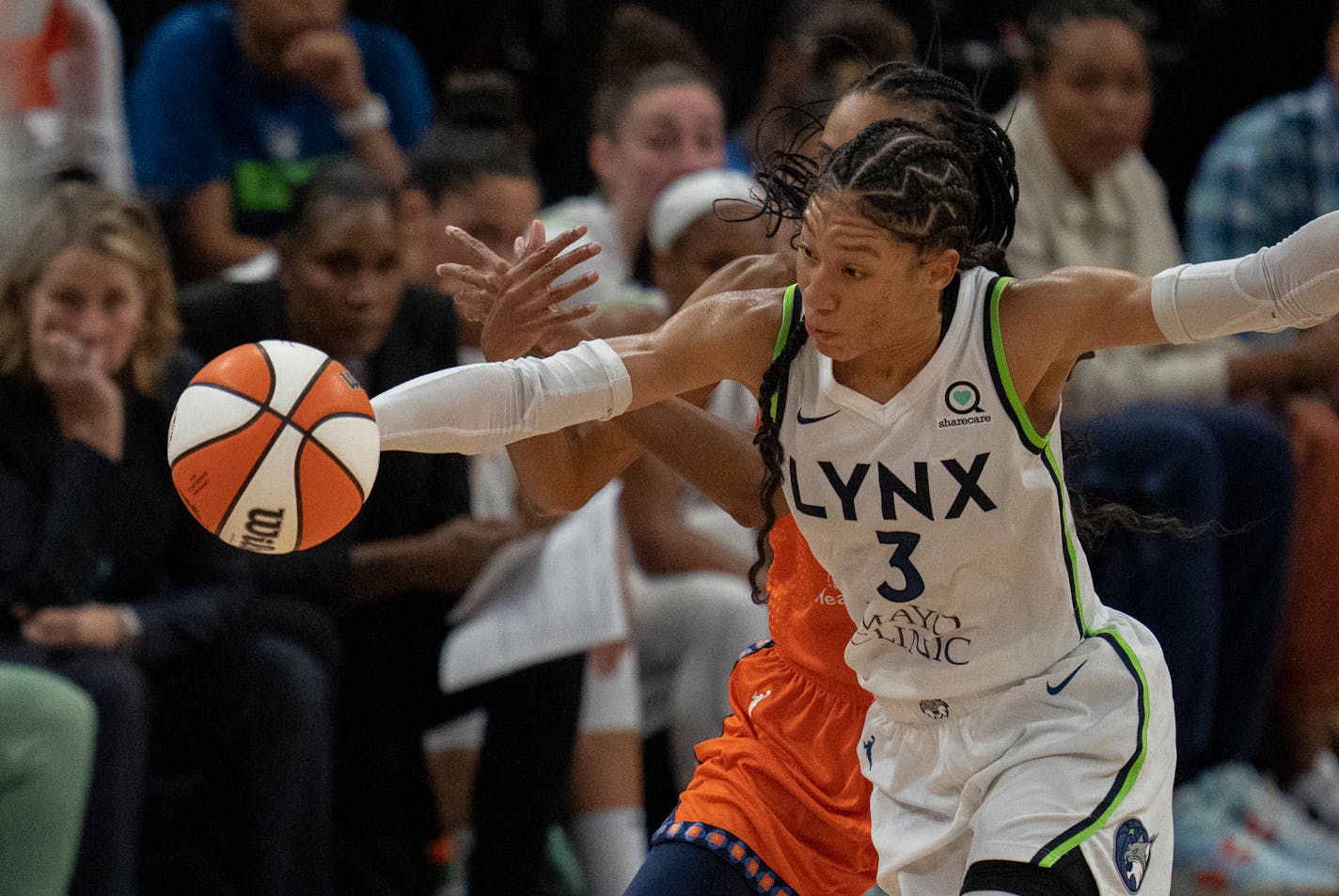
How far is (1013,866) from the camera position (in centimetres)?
267

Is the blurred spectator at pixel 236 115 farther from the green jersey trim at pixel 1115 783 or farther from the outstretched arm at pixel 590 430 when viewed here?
the green jersey trim at pixel 1115 783

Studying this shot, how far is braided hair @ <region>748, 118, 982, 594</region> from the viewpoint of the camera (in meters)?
2.68

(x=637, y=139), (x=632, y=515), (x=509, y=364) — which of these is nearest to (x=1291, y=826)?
(x=632, y=515)

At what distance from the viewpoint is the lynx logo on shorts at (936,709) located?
2914 mm

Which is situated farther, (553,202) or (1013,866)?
(553,202)

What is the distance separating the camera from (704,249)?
201 inches

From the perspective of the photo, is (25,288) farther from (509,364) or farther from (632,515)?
(509,364)

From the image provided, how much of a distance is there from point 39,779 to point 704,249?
A: 225cm

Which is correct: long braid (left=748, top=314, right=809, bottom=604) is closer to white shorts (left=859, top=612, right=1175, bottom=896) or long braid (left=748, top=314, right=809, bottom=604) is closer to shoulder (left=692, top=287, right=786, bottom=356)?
shoulder (left=692, top=287, right=786, bottom=356)

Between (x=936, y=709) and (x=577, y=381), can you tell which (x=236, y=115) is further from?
(x=936, y=709)

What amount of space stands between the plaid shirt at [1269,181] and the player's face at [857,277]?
3769mm

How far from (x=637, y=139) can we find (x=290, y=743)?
243cm

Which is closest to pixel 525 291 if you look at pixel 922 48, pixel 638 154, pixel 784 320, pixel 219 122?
pixel 784 320

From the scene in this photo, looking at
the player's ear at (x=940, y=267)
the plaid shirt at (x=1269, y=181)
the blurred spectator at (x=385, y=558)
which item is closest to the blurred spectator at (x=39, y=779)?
the blurred spectator at (x=385, y=558)
